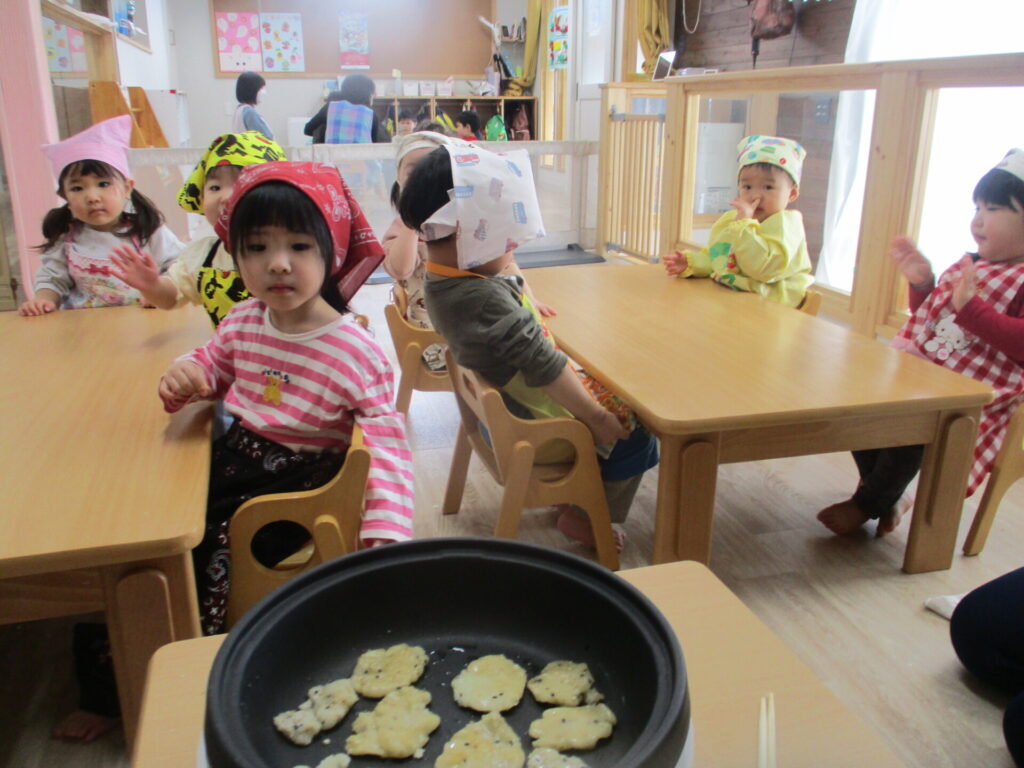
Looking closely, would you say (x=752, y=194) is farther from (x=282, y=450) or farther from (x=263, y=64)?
(x=263, y=64)

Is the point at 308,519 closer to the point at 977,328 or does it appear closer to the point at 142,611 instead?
the point at 142,611

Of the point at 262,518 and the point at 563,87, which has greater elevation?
the point at 563,87

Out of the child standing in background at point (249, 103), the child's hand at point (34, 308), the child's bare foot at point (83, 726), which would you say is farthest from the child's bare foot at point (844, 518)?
the child standing in background at point (249, 103)

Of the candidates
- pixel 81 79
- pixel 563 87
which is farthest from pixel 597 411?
pixel 563 87

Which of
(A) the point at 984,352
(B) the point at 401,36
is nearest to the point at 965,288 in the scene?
(A) the point at 984,352

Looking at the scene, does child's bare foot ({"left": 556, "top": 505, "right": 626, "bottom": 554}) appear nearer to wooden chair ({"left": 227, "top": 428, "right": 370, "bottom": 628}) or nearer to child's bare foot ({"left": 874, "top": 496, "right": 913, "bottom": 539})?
child's bare foot ({"left": 874, "top": 496, "right": 913, "bottom": 539})

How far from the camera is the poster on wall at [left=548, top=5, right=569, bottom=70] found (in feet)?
25.8

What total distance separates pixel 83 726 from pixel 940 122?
3.17 m

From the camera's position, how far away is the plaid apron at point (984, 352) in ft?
6.17

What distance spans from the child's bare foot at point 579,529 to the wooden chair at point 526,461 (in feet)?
0.44

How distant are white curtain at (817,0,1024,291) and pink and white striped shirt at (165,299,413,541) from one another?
8.32 feet

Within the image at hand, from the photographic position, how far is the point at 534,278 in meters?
2.55

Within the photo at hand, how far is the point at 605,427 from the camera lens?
1703mm

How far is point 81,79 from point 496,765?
574cm
